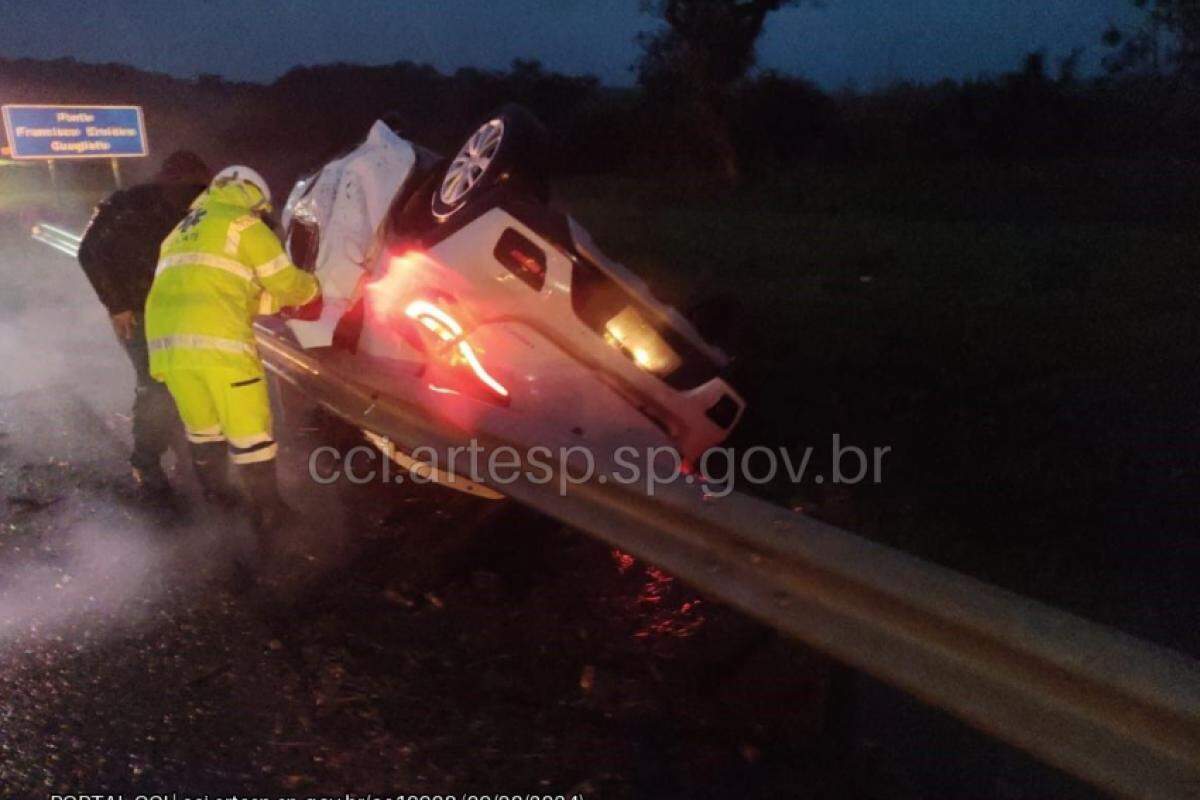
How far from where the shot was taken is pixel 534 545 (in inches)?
180

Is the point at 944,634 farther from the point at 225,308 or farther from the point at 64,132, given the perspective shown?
the point at 64,132

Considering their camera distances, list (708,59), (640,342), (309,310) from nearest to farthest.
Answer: (640,342) → (309,310) → (708,59)

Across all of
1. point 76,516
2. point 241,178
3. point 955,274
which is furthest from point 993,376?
point 76,516

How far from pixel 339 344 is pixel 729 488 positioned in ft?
6.57

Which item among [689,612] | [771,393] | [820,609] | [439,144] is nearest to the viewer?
[820,609]

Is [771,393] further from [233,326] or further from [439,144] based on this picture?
[439,144]

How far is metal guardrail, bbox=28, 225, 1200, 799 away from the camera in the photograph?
2178mm

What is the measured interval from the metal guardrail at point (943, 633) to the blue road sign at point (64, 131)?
1731cm

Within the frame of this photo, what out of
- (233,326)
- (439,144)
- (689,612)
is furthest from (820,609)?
(439,144)

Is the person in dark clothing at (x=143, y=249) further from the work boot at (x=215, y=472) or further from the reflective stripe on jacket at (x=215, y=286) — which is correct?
the reflective stripe on jacket at (x=215, y=286)

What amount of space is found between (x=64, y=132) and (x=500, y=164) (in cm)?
1652

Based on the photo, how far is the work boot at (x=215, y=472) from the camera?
482 centimetres

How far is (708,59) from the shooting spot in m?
24.2

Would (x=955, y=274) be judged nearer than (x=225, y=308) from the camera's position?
No
